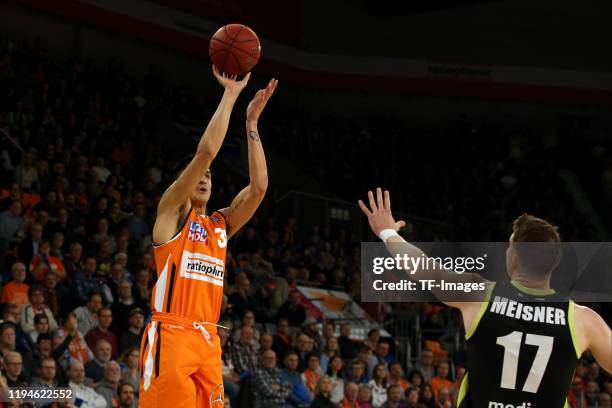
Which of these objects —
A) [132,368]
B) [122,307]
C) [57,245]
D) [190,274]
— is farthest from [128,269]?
[190,274]

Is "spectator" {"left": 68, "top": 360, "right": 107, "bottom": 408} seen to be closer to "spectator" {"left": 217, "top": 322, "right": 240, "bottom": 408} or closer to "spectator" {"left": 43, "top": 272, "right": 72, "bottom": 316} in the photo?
"spectator" {"left": 43, "top": 272, "right": 72, "bottom": 316}

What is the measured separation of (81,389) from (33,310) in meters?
1.10

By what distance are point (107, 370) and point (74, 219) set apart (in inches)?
125

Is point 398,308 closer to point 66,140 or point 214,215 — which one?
point 66,140

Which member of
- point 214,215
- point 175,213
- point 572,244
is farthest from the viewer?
point 572,244

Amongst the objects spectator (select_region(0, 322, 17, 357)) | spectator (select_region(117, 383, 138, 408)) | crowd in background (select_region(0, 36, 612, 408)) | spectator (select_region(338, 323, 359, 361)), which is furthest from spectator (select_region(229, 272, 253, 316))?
spectator (select_region(0, 322, 17, 357))

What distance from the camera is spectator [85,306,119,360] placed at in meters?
10.4

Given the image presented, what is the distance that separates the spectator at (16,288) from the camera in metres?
10.4

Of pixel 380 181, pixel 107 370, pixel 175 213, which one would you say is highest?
pixel 380 181

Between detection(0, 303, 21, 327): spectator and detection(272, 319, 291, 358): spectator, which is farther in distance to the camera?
detection(272, 319, 291, 358): spectator

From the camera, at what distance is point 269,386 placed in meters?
11.4

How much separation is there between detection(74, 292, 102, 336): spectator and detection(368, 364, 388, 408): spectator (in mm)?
3862

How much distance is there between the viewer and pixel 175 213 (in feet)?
17.6

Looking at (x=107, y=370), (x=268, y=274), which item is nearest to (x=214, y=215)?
(x=107, y=370)
